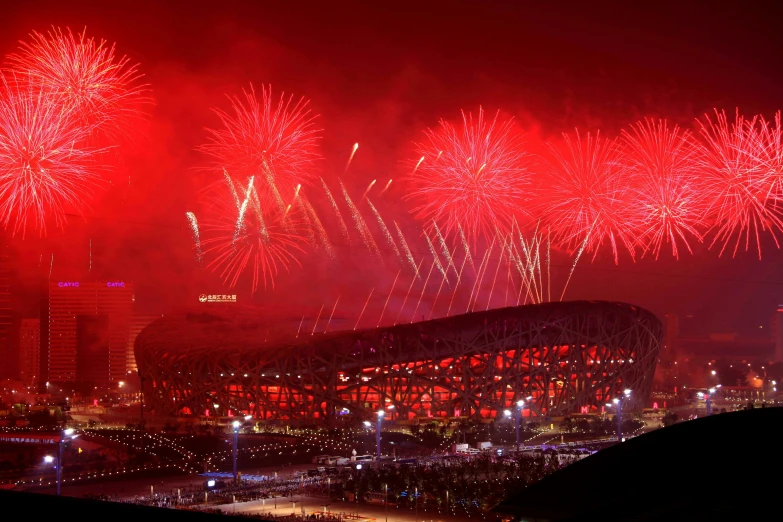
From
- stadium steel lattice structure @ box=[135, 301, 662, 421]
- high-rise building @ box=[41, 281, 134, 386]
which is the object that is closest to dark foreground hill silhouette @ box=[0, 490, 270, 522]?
stadium steel lattice structure @ box=[135, 301, 662, 421]

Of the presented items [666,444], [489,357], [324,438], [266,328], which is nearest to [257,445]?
[324,438]

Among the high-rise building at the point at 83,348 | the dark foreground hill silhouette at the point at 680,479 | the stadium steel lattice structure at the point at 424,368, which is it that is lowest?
the dark foreground hill silhouette at the point at 680,479

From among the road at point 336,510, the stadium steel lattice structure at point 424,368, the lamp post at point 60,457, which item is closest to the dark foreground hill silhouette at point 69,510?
the road at point 336,510

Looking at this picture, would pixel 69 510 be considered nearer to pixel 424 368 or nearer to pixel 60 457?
pixel 60 457

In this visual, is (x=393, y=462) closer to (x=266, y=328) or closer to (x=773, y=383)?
(x=266, y=328)

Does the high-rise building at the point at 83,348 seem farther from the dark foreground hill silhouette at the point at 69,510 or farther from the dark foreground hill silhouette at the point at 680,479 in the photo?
the dark foreground hill silhouette at the point at 69,510
